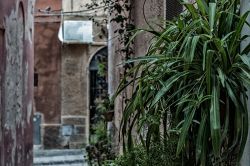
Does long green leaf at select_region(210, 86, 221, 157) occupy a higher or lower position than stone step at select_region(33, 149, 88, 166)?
higher

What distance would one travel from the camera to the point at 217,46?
7.34 ft

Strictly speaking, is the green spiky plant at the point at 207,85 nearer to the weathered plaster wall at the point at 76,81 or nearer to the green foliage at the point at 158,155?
the green foliage at the point at 158,155

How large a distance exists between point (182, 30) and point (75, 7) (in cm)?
1350

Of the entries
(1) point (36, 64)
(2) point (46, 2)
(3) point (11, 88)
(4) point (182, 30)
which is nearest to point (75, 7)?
(2) point (46, 2)

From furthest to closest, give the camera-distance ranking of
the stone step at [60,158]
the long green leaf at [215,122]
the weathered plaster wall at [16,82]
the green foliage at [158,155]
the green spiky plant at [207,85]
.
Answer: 1. the stone step at [60,158]
2. the weathered plaster wall at [16,82]
3. the green foliage at [158,155]
4. the green spiky plant at [207,85]
5. the long green leaf at [215,122]

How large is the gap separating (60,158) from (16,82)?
5237mm

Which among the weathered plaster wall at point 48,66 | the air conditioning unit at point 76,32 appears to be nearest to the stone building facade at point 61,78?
the weathered plaster wall at point 48,66

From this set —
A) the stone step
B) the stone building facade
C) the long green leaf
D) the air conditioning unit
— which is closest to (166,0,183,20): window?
the long green leaf

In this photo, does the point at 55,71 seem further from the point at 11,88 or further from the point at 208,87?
the point at 208,87

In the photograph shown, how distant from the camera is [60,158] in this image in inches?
486

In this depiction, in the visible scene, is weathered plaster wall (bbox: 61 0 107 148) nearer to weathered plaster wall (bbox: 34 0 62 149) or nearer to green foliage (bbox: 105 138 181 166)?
weathered plaster wall (bbox: 34 0 62 149)

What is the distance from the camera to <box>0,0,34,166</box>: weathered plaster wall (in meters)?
6.44

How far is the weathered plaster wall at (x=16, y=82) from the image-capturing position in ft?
21.1

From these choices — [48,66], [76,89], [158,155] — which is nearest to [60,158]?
[76,89]
